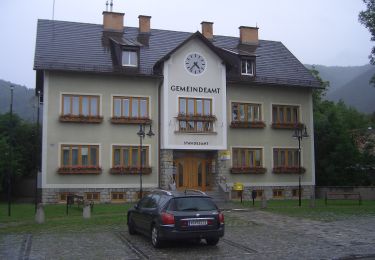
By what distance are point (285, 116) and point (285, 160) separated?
3.04m

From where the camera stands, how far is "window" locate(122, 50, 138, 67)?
1200 inches

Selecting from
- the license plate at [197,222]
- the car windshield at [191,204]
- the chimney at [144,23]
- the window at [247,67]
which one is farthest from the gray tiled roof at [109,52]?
the license plate at [197,222]

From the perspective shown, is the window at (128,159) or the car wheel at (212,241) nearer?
the car wheel at (212,241)

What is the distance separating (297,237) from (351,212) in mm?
8772

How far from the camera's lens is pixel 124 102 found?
3016cm

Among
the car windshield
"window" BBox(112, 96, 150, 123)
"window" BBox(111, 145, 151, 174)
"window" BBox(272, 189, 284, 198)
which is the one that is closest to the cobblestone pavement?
the car windshield

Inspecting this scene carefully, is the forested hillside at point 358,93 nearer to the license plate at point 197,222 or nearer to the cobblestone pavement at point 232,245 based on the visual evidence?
→ the cobblestone pavement at point 232,245

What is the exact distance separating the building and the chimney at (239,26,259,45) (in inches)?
141

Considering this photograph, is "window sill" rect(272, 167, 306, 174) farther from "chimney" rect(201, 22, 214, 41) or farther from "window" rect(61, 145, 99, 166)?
"window" rect(61, 145, 99, 166)

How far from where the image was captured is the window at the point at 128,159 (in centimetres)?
2961

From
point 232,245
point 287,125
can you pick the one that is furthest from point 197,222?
point 287,125

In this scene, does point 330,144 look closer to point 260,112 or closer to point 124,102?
point 260,112

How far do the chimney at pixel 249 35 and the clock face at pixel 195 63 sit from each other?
7179mm

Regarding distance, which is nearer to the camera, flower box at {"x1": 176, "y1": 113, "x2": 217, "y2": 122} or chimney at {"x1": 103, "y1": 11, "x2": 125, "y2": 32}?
flower box at {"x1": 176, "y1": 113, "x2": 217, "y2": 122}
